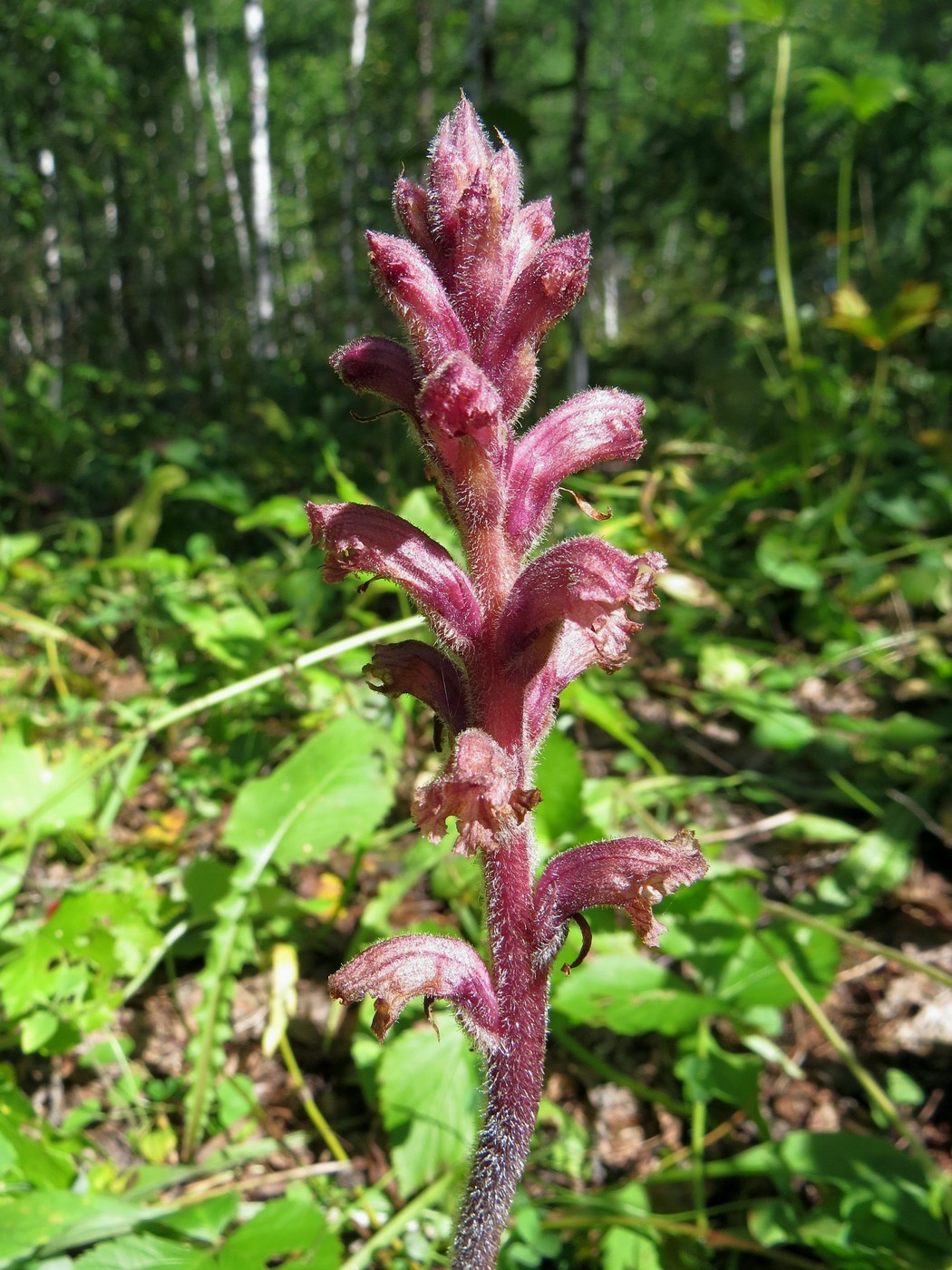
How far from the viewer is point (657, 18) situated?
38.5 m

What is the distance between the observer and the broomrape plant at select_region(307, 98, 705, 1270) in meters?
1.29

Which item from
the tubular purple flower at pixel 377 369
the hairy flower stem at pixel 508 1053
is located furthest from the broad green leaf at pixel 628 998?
the tubular purple flower at pixel 377 369

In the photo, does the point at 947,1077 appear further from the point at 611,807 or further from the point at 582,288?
the point at 582,288

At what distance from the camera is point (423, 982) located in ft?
4.25

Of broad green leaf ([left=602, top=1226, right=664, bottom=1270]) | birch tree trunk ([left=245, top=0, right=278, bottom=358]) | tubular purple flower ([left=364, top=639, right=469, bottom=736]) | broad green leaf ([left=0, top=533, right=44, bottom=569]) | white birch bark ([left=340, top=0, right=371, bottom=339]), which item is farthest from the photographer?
white birch bark ([left=340, top=0, right=371, bottom=339])

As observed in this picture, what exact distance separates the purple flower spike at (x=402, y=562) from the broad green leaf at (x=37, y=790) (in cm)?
183

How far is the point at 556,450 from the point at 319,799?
1.52 metres

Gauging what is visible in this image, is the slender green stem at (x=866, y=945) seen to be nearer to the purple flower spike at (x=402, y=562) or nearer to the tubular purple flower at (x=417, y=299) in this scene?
the purple flower spike at (x=402, y=562)

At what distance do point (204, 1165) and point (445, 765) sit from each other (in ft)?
5.11

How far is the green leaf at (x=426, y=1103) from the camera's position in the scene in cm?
202

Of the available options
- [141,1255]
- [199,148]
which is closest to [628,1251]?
[141,1255]

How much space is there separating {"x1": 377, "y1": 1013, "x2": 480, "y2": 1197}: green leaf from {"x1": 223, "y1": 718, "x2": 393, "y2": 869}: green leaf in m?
0.58

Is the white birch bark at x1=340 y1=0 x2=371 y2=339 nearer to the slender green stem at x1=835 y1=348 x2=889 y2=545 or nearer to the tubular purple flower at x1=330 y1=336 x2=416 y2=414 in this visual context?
the slender green stem at x1=835 y1=348 x2=889 y2=545

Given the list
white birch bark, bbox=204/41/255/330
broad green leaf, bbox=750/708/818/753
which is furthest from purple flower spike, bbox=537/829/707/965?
white birch bark, bbox=204/41/255/330
